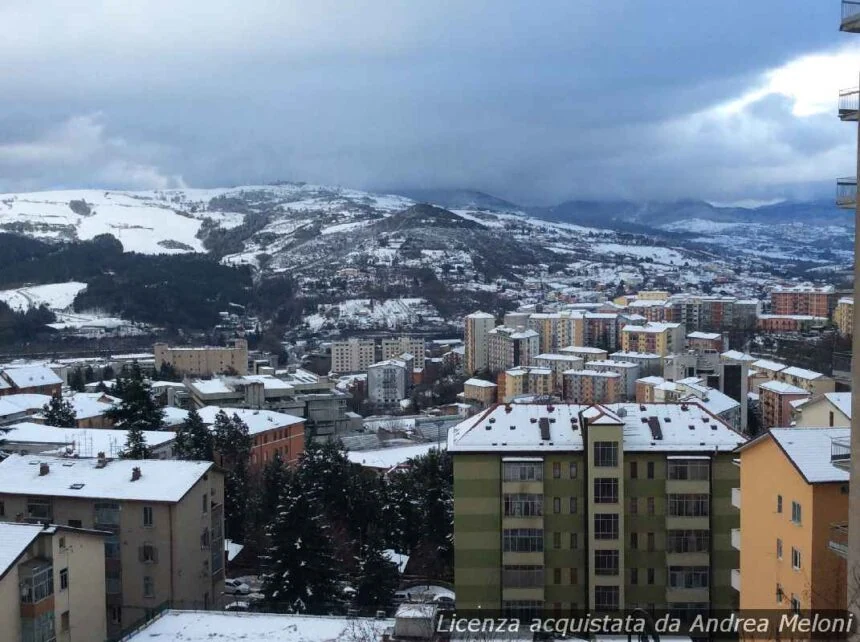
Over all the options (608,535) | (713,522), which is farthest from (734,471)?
(608,535)

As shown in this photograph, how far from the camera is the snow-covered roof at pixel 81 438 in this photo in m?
13.8

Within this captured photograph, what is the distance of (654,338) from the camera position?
120 ft

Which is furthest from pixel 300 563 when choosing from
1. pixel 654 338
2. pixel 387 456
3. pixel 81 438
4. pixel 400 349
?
Result: pixel 400 349

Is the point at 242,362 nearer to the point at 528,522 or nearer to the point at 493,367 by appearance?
the point at 493,367

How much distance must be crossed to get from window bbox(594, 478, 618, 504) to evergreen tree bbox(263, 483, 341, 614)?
9.35 ft

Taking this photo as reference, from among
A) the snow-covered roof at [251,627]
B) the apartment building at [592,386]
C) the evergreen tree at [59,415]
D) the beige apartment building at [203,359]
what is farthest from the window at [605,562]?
the beige apartment building at [203,359]

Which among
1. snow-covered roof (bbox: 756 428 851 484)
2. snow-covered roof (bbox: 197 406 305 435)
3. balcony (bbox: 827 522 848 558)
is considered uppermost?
snow-covered roof (bbox: 756 428 851 484)

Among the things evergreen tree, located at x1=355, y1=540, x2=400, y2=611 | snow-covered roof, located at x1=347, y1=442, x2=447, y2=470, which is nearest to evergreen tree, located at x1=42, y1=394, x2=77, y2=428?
snow-covered roof, located at x1=347, y1=442, x2=447, y2=470

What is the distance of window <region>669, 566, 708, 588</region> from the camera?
7.86 meters

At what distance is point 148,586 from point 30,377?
67.6 feet

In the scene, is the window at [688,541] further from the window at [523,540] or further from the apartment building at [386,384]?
the apartment building at [386,384]

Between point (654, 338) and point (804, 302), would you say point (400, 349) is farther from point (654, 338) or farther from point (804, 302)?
point (804, 302)

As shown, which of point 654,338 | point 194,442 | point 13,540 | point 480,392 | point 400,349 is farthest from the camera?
point 400,349

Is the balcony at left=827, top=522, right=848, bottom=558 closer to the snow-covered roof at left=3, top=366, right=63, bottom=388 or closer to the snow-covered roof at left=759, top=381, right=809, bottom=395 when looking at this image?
the snow-covered roof at left=759, top=381, right=809, bottom=395
